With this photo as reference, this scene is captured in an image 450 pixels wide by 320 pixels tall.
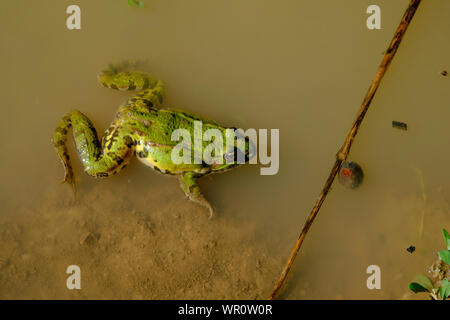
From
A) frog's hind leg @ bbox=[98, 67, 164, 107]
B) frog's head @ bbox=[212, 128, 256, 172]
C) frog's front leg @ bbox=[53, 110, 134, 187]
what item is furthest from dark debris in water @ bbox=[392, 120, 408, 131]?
frog's front leg @ bbox=[53, 110, 134, 187]

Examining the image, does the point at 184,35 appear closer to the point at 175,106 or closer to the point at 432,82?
the point at 175,106

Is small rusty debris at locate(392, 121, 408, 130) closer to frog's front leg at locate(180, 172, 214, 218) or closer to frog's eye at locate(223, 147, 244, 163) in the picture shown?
frog's eye at locate(223, 147, 244, 163)

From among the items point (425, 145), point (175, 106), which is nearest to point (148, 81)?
point (175, 106)

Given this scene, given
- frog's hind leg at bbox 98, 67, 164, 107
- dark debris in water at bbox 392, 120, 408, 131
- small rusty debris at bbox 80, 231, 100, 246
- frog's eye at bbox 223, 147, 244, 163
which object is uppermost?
frog's hind leg at bbox 98, 67, 164, 107

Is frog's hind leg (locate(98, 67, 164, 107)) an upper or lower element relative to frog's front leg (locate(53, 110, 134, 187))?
upper

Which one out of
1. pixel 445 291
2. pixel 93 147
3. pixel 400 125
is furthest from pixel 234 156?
pixel 445 291

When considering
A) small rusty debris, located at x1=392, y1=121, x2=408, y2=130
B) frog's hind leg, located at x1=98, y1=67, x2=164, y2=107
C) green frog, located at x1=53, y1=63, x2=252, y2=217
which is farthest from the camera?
small rusty debris, located at x1=392, y1=121, x2=408, y2=130

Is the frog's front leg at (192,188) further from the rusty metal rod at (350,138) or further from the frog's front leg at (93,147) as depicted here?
the rusty metal rod at (350,138)
